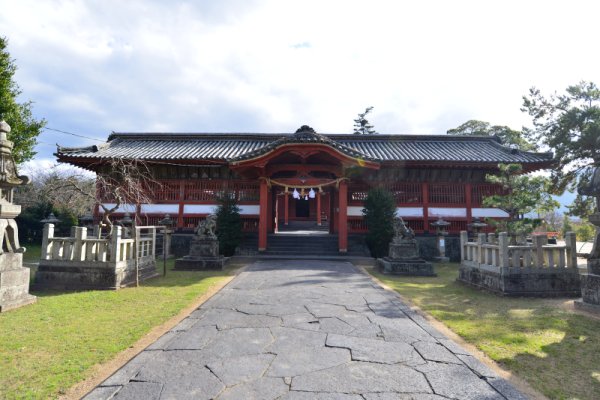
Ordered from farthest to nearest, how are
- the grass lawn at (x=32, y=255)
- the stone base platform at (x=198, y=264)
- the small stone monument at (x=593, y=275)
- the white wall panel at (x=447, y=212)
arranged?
the white wall panel at (x=447, y=212), the grass lawn at (x=32, y=255), the stone base platform at (x=198, y=264), the small stone monument at (x=593, y=275)

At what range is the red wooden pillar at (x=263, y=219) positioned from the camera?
13773 millimetres

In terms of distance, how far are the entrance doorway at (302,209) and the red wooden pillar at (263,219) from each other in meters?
12.7

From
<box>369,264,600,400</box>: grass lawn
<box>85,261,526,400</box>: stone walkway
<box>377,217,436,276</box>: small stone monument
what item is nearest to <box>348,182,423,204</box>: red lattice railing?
<box>377,217,436,276</box>: small stone monument

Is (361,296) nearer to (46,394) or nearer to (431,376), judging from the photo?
(431,376)

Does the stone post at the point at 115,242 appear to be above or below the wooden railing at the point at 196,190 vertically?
below

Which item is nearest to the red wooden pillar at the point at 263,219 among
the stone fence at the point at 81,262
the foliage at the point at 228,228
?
the foliage at the point at 228,228

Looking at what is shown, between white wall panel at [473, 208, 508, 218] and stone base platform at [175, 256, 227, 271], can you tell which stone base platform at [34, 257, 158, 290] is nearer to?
stone base platform at [175, 256, 227, 271]

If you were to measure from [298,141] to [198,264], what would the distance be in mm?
6507

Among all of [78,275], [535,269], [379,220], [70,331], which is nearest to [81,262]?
[78,275]

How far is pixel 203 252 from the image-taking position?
36.6ft

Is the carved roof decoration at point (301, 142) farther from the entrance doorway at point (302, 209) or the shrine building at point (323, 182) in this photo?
the entrance doorway at point (302, 209)

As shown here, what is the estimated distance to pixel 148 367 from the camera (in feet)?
11.1

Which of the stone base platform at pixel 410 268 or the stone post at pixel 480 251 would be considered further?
the stone base platform at pixel 410 268

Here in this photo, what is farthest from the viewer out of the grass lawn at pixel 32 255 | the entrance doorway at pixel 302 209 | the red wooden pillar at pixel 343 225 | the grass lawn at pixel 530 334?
the entrance doorway at pixel 302 209
